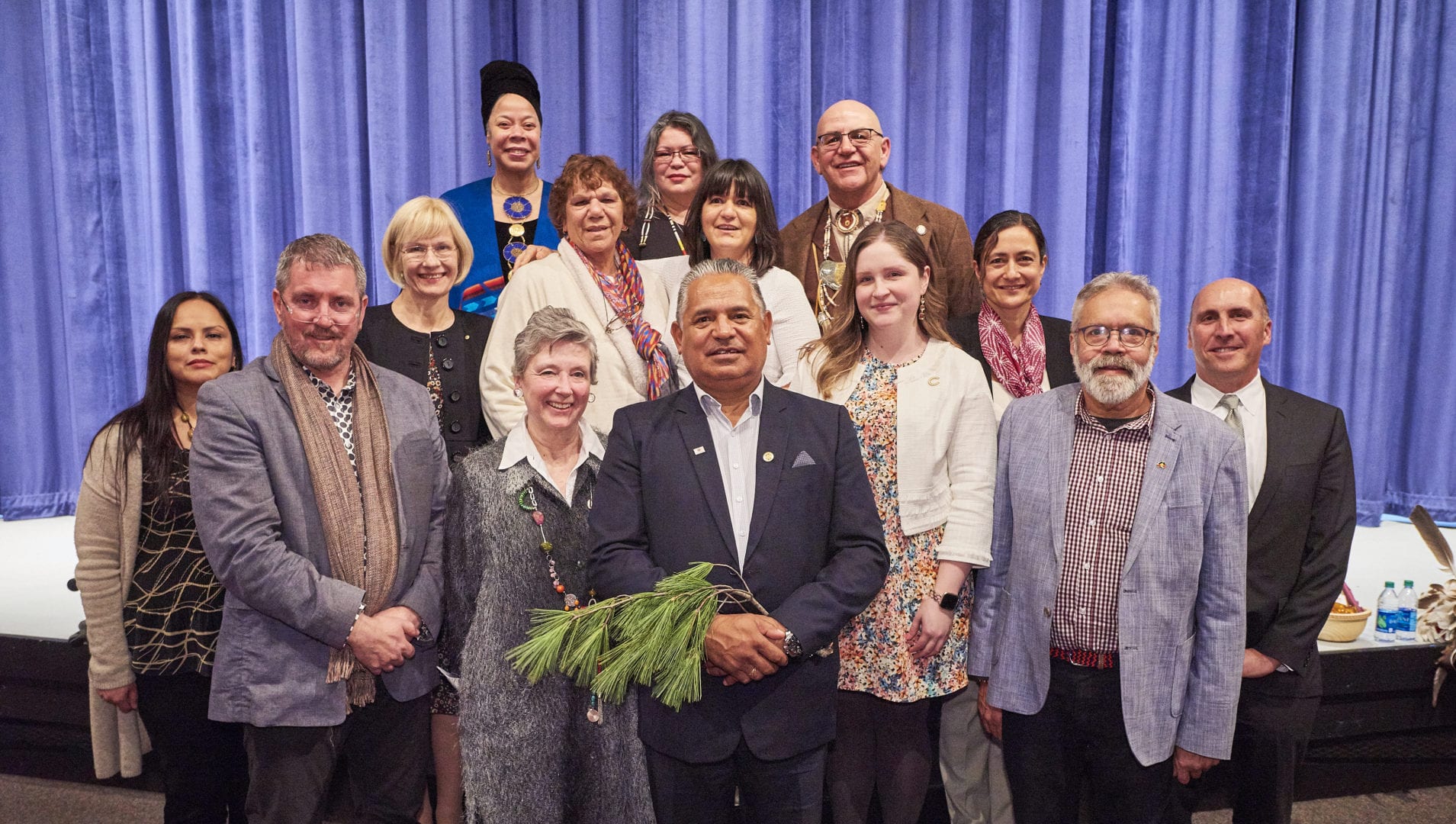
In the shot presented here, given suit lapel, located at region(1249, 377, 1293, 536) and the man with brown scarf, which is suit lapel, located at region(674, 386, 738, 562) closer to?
the man with brown scarf

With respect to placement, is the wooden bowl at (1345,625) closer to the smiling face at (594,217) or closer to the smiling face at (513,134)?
the smiling face at (594,217)

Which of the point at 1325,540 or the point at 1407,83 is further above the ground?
the point at 1407,83

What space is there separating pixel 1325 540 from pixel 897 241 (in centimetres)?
130

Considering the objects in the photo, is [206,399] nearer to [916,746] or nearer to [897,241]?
[897,241]

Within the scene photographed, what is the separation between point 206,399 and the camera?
2.02 m

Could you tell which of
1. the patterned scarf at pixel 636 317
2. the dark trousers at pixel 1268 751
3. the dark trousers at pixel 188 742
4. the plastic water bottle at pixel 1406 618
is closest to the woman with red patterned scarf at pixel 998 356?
the dark trousers at pixel 1268 751

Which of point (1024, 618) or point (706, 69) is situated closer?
point (1024, 618)

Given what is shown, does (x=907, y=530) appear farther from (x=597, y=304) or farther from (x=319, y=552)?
(x=319, y=552)

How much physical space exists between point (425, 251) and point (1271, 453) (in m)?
2.36

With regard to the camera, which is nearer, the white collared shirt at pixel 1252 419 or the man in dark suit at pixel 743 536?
the man in dark suit at pixel 743 536

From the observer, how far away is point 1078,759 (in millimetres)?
2172

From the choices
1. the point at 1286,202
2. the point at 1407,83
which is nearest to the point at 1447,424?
the point at 1286,202

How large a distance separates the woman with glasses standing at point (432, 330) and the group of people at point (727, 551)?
158 mm

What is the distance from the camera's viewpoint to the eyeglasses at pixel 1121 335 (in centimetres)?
211
